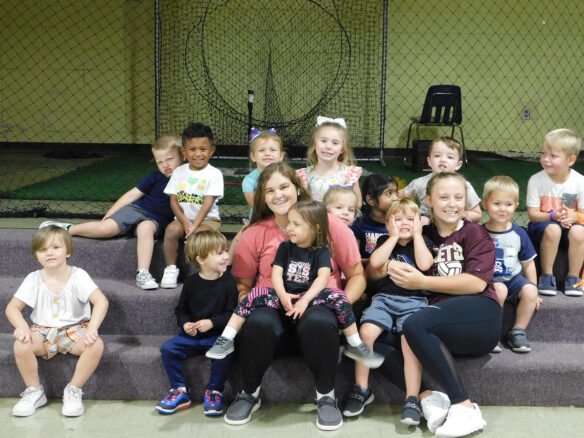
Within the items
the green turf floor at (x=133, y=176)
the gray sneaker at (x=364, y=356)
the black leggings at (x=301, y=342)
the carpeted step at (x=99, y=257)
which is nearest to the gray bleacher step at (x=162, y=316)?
the carpeted step at (x=99, y=257)

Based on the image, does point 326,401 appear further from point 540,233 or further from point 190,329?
point 540,233

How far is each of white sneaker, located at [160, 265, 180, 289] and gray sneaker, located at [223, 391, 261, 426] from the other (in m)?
0.68

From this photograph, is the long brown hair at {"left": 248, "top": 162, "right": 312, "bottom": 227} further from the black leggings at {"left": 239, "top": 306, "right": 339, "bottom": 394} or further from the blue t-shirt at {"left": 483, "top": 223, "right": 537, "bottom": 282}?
the blue t-shirt at {"left": 483, "top": 223, "right": 537, "bottom": 282}

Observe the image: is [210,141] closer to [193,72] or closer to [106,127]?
[193,72]

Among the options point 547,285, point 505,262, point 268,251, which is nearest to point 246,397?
point 268,251

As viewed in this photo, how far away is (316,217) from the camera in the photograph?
2355 millimetres

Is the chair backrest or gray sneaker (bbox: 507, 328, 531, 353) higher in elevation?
the chair backrest

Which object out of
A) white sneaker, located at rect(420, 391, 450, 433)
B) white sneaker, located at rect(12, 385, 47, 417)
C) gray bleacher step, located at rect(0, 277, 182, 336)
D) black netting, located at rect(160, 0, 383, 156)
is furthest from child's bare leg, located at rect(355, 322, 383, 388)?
black netting, located at rect(160, 0, 383, 156)

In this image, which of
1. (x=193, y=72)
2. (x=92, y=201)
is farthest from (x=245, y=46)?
(x=92, y=201)

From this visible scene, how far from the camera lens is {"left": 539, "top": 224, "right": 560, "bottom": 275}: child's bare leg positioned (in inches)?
109

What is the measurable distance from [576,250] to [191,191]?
66.5 inches

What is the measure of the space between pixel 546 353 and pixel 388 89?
5.39 m

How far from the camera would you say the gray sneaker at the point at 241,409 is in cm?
227

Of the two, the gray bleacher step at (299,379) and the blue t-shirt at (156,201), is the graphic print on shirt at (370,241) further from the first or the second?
the blue t-shirt at (156,201)
